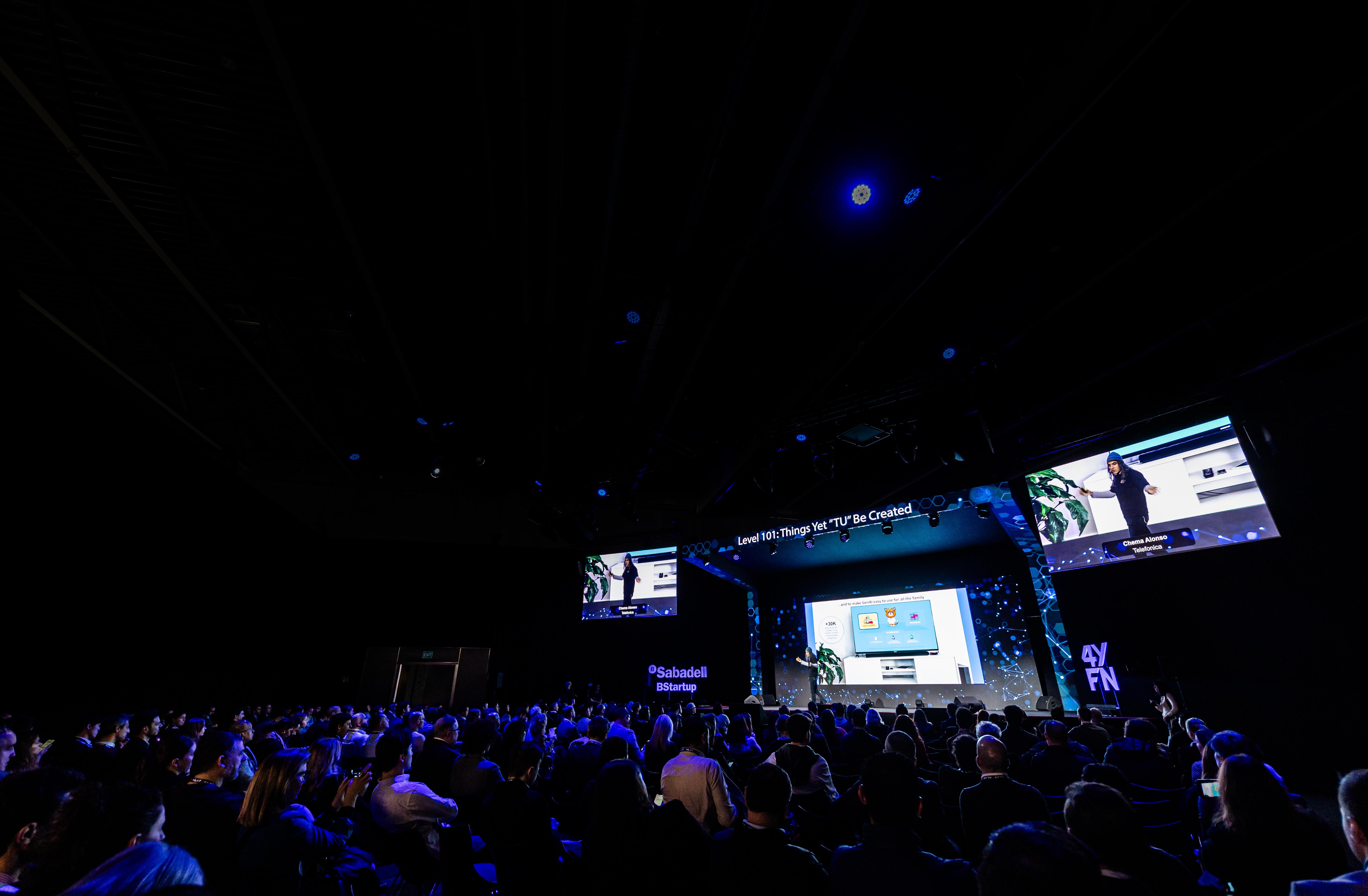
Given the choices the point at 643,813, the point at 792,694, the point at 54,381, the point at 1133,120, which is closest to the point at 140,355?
the point at 54,381

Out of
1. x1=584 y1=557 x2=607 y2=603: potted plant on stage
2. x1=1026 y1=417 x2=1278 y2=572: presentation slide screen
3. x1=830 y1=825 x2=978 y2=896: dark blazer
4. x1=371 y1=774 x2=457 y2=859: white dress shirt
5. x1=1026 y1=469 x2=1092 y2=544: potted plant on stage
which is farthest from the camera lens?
x1=584 y1=557 x2=607 y2=603: potted plant on stage

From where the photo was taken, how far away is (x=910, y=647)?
37.2 feet

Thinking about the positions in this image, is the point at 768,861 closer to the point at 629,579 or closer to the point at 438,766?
the point at 438,766

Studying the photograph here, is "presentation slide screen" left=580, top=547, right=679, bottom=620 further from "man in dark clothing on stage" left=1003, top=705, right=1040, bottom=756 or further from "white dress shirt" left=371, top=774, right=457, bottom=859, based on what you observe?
"white dress shirt" left=371, top=774, right=457, bottom=859

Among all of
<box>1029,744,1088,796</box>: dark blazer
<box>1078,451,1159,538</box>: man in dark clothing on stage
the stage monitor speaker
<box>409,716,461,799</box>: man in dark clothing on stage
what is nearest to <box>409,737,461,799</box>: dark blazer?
<box>409,716,461,799</box>: man in dark clothing on stage

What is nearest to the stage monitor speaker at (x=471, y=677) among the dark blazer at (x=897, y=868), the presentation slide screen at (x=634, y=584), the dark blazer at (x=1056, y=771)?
the presentation slide screen at (x=634, y=584)

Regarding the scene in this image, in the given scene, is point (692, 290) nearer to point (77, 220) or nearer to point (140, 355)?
point (77, 220)

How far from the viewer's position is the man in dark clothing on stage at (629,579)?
13.6 meters

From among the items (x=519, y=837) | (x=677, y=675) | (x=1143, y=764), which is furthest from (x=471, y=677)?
(x=1143, y=764)

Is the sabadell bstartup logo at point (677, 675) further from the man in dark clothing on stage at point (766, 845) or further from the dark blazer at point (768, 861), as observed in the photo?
the dark blazer at point (768, 861)

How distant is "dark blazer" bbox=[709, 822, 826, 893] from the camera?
70.5 inches

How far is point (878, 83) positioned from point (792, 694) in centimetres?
1190

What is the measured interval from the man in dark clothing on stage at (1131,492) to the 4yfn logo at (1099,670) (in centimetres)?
184

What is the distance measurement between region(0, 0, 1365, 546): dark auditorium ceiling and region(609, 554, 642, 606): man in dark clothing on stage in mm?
5528
